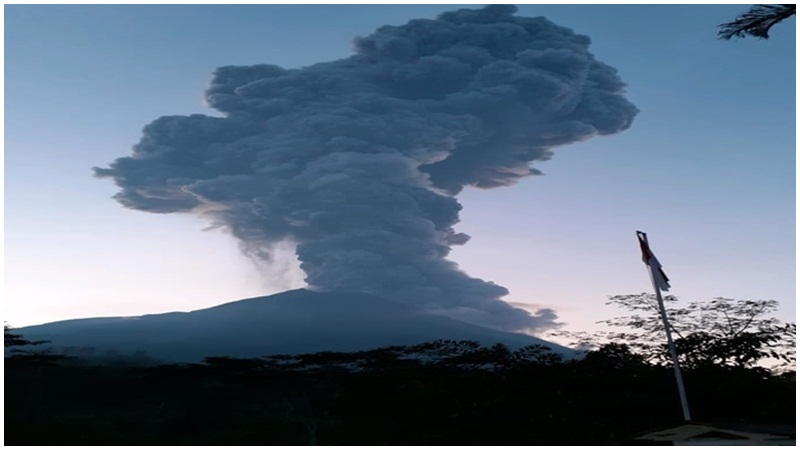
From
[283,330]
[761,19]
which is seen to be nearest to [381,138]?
[283,330]

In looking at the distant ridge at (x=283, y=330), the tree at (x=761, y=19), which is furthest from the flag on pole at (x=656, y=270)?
the distant ridge at (x=283, y=330)

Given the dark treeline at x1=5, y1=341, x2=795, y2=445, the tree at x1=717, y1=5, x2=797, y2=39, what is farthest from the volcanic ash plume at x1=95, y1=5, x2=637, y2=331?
the tree at x1=717, y1=5, x2=797, y2=39

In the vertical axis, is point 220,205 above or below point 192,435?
above

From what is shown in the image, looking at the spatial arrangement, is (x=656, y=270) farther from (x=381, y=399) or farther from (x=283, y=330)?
(x=283, y=330)

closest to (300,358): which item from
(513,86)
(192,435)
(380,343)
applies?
(192,435)

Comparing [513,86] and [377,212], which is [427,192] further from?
[513,86]

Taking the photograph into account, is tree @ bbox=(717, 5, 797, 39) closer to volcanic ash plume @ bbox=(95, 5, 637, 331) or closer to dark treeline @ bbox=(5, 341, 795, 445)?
dark treeline @ bbox=(5, 341, 795, 445)
